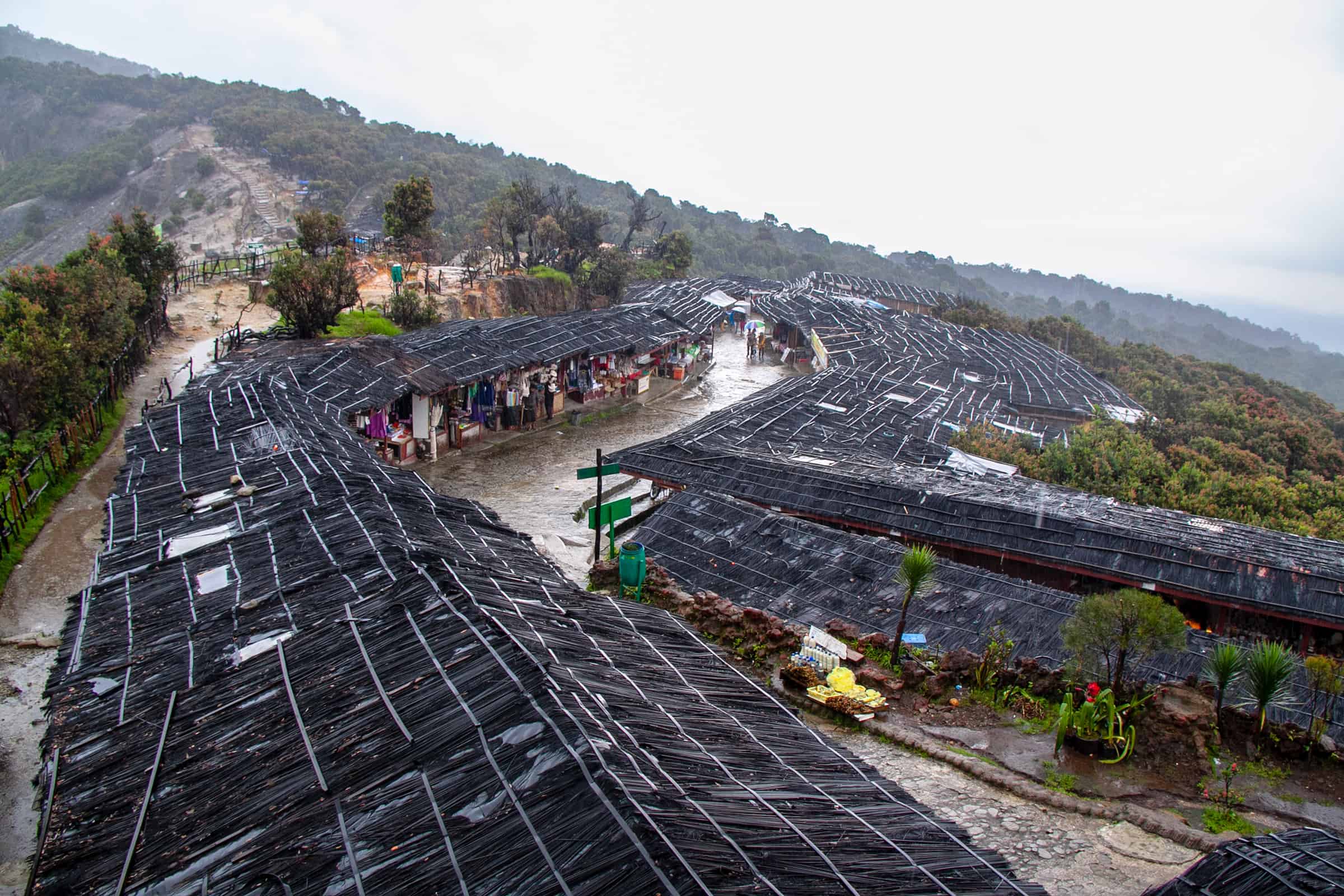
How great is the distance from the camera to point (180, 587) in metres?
8.83

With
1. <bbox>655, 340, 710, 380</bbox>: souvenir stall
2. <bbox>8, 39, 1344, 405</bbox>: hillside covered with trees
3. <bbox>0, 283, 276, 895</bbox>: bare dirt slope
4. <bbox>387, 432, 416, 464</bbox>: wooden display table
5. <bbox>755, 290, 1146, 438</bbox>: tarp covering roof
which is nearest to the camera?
<bbox>0, 283, 276, 895</bbox>: bare dirt slope

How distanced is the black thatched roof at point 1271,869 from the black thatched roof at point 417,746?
3.97ft

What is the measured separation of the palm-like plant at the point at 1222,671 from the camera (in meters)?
8.62

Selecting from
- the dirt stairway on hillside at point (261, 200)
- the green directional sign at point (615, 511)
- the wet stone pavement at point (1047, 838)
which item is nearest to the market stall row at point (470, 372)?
the green directional sign at point (615, 511)

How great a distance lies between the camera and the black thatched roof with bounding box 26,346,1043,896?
482cm

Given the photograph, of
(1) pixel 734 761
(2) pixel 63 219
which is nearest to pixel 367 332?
(1) pixel 734 761

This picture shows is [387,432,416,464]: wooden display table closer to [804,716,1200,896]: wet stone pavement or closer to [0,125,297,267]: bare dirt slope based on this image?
[804,716,1200,896]: wet stone pavement

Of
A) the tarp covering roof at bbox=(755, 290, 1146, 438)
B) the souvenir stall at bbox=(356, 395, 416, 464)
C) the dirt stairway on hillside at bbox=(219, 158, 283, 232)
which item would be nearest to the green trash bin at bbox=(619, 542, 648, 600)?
the souvenir stall at bbox=(356, 395, 416, 464)

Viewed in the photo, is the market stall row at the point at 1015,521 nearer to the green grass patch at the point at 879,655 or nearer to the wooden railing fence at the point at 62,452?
the green grass patch at the point at 879,655

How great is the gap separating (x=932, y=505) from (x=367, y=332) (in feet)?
61.6

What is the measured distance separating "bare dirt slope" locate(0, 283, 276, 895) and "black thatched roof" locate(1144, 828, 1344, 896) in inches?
374

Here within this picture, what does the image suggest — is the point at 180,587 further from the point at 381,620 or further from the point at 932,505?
the point at 932,505

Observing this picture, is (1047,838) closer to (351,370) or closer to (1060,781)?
(1060,781)

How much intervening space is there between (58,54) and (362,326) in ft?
552
